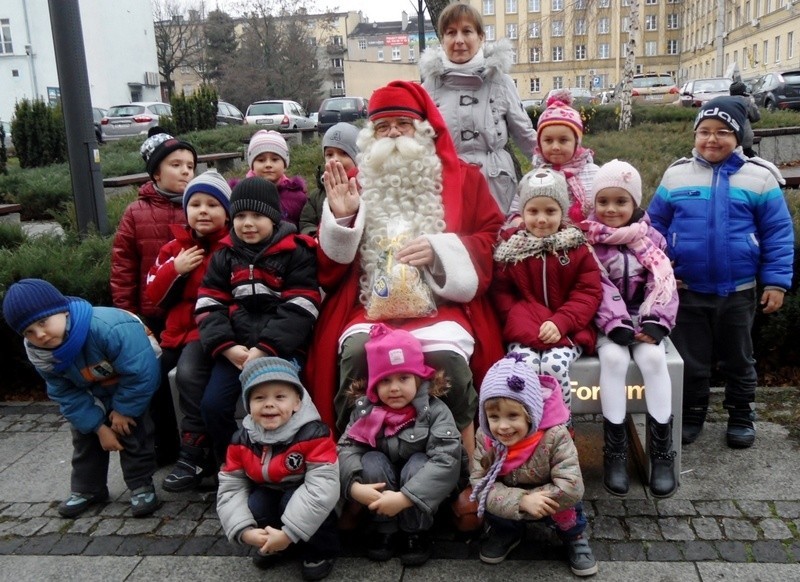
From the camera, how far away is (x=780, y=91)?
82.0 ft

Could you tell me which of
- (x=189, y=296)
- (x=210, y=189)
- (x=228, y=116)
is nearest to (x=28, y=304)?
(x=189, y=296)

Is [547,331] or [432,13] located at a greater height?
[432,13]

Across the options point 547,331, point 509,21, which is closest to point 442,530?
point 547,331

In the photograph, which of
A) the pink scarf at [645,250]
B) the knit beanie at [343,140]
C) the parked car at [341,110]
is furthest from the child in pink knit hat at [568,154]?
the parked car at [341,110]

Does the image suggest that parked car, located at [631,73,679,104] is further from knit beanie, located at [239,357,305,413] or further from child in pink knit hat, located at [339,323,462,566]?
knit beanie, located at [239,357,305,413]

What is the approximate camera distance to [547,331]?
3596 mm

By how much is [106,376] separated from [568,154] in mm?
2730

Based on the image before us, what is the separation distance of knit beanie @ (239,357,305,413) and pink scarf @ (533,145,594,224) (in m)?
1.84

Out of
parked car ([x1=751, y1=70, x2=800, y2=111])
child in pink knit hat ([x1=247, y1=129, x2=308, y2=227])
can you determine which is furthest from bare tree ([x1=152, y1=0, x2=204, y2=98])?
child in pink knit hat ([x1=247, y1=129, x2=308, y2=227])

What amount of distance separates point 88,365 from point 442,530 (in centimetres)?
189

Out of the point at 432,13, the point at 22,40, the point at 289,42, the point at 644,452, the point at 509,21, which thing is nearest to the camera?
the point at 644,452

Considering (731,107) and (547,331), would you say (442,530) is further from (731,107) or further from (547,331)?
(731,107)

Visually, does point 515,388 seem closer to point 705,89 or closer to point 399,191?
point 399,191

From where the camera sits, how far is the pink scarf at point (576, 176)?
13.6 feet
